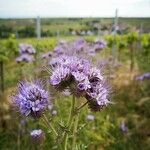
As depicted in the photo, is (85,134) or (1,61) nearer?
(85,134)

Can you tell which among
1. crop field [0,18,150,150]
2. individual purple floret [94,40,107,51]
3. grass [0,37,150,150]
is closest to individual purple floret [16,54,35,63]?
crop field [0,18,150,150]

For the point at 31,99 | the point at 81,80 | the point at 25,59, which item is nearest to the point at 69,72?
the point at 81,80

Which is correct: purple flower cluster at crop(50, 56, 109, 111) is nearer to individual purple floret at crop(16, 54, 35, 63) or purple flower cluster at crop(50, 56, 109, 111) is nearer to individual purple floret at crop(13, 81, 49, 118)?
→ individual purple floret at crop(13, 81, 49, 118)

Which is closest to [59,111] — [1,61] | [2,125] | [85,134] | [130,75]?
[85,134]

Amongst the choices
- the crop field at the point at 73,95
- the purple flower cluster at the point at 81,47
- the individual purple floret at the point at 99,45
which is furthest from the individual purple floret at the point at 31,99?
the individual purple floret at the point at 99,45

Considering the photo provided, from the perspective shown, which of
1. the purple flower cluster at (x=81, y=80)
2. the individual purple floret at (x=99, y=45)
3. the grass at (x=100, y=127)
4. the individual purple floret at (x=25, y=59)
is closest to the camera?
the purple flower cluster at (x=81, y=80)

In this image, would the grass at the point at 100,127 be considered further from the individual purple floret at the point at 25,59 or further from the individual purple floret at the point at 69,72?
the individual purple floret at the point at 69,72

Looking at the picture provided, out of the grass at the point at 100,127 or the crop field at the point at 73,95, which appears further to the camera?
the grass at the point at 100,127

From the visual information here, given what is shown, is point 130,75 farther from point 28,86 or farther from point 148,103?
point 28,86
